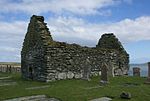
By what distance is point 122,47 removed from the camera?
36.1 m

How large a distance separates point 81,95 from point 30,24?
498 inches

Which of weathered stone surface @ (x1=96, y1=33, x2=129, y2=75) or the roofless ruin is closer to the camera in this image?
the roofless ruin

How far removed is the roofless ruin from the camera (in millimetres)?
25406

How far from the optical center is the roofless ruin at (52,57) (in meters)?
25.4

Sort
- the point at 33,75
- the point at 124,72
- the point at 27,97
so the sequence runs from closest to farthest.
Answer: the point at 27,97 < the point at 33,75 < the point at 124,72

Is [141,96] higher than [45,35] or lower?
lower

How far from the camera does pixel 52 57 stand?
83.5 ft

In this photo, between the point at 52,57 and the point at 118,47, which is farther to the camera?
the point at 118,47

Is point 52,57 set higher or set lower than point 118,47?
lower

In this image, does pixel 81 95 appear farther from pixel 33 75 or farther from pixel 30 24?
pixel 30 24

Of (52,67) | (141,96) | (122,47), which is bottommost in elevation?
(141,96)

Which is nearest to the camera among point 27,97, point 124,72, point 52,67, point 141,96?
point 27,97

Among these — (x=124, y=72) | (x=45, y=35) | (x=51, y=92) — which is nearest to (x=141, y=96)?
(x=51, y=92)

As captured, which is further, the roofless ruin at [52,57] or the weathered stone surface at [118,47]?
the weathered stone surface at [118,47]
